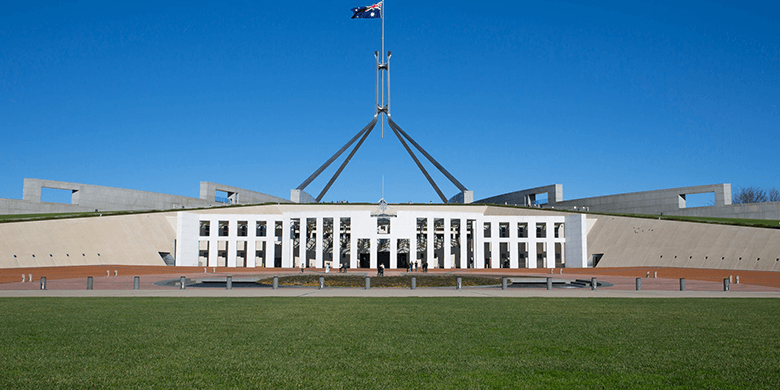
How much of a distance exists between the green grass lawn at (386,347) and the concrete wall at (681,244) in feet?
101

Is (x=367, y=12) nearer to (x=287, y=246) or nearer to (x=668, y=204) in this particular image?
(x=287, y=246)

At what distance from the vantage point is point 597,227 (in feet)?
174

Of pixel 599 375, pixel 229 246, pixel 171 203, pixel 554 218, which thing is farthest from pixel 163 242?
pixel 599 375

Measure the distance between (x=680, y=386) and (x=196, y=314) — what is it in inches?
369

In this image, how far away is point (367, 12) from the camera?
202 ft

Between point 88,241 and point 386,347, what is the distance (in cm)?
4265

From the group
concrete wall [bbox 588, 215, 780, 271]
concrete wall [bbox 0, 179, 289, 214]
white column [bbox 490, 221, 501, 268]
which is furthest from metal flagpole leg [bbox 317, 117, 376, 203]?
concrete wall [bbox 588, 215, 780, 271]

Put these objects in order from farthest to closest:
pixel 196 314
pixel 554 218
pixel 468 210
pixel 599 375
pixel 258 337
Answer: pixel 468 210 < pixel 554 218 < pixel 196 314 < pixel 258 337 < pixel 599 375

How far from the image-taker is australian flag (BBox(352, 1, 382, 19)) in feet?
200

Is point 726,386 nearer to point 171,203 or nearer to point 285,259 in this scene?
point 285,259

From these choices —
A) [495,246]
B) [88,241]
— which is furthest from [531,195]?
[88,241]

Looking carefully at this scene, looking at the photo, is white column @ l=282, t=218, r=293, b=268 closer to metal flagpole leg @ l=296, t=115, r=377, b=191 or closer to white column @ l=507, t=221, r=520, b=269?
metal flagpole leg @ l=296, t=115, r=377, b=191

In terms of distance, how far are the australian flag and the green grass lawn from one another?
174 ft

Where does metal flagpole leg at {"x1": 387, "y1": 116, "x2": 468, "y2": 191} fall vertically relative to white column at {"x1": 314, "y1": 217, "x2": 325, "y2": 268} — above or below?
above
